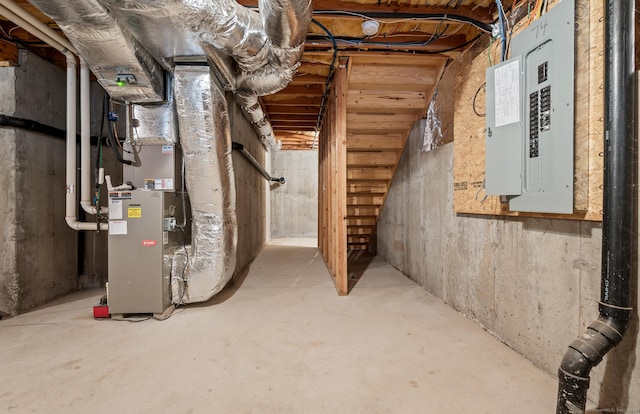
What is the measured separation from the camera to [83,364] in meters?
1.55

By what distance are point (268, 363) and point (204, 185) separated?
1.43 m

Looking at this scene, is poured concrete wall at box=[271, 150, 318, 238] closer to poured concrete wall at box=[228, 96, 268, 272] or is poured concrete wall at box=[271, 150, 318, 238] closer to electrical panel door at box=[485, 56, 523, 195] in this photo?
poured concrete wall at box=[228, 96, 268, 272]

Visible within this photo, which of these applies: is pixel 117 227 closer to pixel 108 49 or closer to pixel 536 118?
pixel 108 49

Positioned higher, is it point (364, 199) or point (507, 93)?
point (507, 93)

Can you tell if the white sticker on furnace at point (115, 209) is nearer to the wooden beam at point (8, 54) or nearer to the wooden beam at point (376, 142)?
the wooden beam at point (8, 54)

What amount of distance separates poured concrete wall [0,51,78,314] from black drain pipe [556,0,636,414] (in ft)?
12.8

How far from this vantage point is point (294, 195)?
7.43 metres

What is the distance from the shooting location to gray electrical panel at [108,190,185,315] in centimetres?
212

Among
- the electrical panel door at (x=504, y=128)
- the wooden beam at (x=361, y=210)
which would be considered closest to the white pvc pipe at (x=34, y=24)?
the electrical panel door at (x=504, y=128)

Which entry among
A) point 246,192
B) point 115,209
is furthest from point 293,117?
point 115,209

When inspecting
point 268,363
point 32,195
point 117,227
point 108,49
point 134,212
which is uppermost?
point 108,49

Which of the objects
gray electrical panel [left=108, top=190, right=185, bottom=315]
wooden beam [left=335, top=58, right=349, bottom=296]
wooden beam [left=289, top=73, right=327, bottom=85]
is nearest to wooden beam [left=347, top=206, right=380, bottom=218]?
wooden beam [left=335, top=58, right=349, bottom=296]

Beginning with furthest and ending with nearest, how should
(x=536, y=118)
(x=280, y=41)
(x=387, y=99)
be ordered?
(x=387, y=99)
(x=280, y=41)
(x=536, y=118)

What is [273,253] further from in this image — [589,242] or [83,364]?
[589,242]
